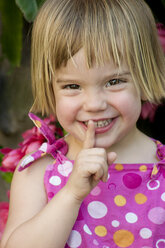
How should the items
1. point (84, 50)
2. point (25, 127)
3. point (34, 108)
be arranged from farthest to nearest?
point (25, 127), point (34, 108), point (84, 50)

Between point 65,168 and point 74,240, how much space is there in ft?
0.69

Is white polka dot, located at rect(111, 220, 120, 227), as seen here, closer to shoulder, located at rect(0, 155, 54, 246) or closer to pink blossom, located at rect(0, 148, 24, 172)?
shoulder, located at rect(0, 155, 54, 246)

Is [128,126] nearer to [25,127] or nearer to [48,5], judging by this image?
[48,5]

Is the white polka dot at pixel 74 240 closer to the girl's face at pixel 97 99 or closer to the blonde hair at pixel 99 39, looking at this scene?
the girl's face at pixel 97 99

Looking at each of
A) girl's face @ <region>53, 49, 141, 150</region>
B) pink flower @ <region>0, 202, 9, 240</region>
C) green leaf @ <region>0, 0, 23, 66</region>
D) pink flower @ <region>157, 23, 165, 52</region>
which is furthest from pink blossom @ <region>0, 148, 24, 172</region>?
green leaf @ <region>0, 0, 23, 66</region>

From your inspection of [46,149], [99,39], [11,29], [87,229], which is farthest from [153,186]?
[11,29]

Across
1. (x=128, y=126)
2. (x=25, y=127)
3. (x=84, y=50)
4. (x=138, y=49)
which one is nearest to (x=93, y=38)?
(x=84, y=50)

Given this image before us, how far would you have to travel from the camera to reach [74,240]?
1.21 meters

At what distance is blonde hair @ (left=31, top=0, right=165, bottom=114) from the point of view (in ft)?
3.67

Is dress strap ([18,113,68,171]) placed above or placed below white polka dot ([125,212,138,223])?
above

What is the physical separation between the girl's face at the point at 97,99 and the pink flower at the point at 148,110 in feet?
2.31

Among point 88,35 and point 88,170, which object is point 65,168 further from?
point 88,35

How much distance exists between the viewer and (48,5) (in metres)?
1.25

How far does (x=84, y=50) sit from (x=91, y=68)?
0.05 m
